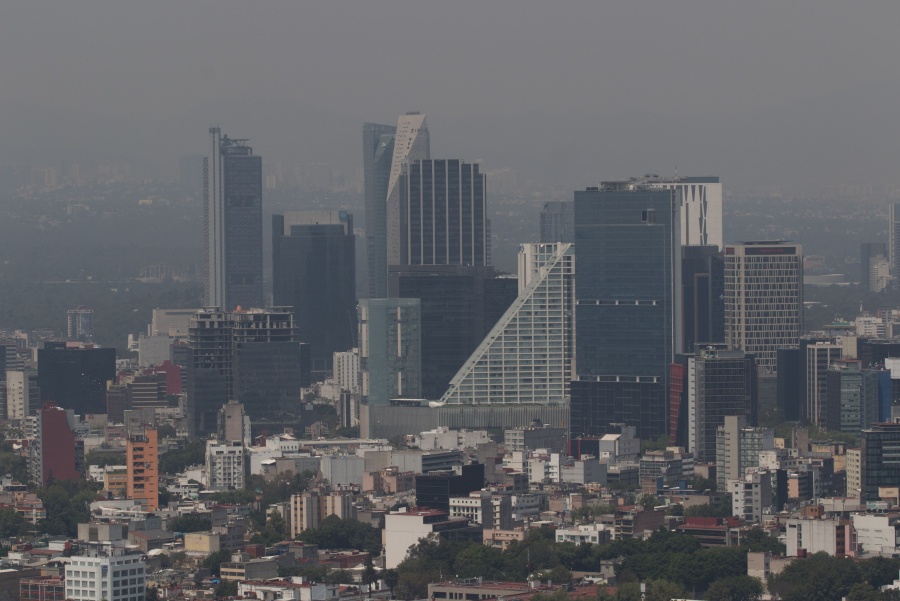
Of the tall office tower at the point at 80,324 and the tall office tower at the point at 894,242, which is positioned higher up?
the tall office tower at the point at 894,242

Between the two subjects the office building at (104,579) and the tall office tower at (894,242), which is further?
the tall office tower at (894,242)

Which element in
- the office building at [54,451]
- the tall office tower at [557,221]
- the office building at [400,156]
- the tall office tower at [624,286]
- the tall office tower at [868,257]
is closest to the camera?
the office building at [54,451]

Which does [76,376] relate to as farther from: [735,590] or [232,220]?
[735,590]

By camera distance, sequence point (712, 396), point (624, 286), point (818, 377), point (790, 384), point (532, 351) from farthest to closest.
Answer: point (532, 351) < point (624, 286) < point (790, 384) < point (818, 377) < point (712, 396)

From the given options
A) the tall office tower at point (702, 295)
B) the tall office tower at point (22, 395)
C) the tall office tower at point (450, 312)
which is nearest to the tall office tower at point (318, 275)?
the tall office tower at point (22, 395)

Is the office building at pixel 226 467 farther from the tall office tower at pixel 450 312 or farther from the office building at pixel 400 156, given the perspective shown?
the office building at pixel 400 156

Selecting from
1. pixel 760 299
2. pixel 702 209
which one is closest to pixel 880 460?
pixel 760 299
